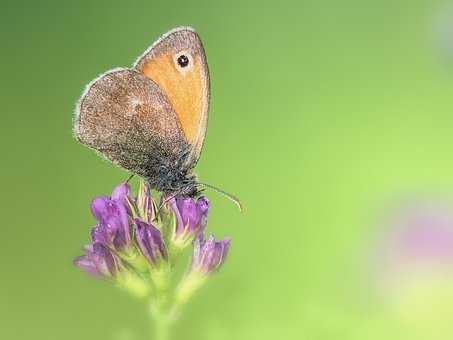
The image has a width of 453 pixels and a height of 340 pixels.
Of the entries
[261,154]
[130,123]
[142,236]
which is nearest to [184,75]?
[130,123]

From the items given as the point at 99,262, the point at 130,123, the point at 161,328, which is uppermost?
the point at 130,123

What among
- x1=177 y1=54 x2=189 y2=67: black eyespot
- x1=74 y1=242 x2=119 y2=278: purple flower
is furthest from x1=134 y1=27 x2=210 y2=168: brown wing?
x1=74 y1=242 x2=119 y2=278: purple flower

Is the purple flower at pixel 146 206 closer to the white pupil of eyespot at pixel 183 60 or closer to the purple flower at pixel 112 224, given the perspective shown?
the purple flower at pixel 112 224

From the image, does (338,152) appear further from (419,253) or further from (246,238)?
(419,253)

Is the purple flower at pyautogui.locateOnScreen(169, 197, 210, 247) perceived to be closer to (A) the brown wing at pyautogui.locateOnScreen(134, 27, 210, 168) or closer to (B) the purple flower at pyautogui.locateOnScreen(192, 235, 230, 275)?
(B) the purple flower at pyautogui.locateOnScreen(192, 235, 230, 275)

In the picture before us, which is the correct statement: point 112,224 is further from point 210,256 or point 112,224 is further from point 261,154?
point 261,154

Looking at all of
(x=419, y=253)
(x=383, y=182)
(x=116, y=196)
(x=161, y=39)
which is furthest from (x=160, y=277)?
(x=383, y=182)
